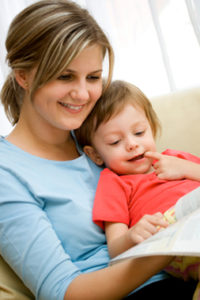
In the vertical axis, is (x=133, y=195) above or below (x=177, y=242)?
below

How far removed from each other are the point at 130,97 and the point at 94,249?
0.54 m

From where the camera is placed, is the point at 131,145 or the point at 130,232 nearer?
the point at 130,232

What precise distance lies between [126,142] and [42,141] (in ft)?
0.93

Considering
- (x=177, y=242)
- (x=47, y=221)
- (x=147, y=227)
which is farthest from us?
(x=47, y=221)

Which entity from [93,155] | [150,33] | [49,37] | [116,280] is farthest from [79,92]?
[150,33]

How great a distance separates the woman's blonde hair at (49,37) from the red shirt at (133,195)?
0.38 meters

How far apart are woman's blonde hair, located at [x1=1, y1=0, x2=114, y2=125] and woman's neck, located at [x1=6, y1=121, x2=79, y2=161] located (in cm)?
17

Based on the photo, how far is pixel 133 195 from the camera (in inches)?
47.6

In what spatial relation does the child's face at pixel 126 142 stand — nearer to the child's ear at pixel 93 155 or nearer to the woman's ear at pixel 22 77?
the child's ear at pixel 93 155

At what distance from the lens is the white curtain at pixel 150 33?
2195 mm

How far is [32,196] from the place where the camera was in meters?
1.04

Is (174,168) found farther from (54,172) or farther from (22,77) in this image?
(22,77)

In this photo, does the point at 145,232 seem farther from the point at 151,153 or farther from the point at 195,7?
the point at 195,7

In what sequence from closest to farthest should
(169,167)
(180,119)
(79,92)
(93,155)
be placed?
(79,92)
(169,167)
(93,155)
(180,119)
